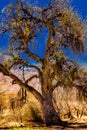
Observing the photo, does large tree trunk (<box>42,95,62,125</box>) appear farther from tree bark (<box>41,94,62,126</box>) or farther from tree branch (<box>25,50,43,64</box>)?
tree branch (<box>25,50,43,64</box>)

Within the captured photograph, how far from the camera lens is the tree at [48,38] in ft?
90.2

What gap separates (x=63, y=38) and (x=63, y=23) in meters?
1.17

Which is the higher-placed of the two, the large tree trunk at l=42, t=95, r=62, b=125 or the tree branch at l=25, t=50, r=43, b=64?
the tree branch at l=25, t=50, r=43, b=64

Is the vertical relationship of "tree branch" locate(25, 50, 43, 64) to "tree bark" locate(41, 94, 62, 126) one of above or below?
above

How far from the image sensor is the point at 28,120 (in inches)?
1234

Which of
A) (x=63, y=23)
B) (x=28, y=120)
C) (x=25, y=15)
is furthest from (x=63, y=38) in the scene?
(x=28, y=120)

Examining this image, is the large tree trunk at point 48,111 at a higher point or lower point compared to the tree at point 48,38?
lower

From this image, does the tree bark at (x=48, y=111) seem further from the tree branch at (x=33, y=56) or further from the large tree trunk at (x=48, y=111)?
the tree branch at (x=33, y=56)

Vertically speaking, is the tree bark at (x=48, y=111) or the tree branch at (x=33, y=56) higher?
the tree branch at (x=33, y=56)

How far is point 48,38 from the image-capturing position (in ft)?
91.6

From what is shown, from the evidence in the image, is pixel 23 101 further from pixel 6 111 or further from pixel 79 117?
pixel 79 117

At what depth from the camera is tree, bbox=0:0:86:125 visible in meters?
27.5

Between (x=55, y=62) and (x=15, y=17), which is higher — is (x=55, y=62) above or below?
below

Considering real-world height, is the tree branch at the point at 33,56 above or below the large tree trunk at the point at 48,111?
above
